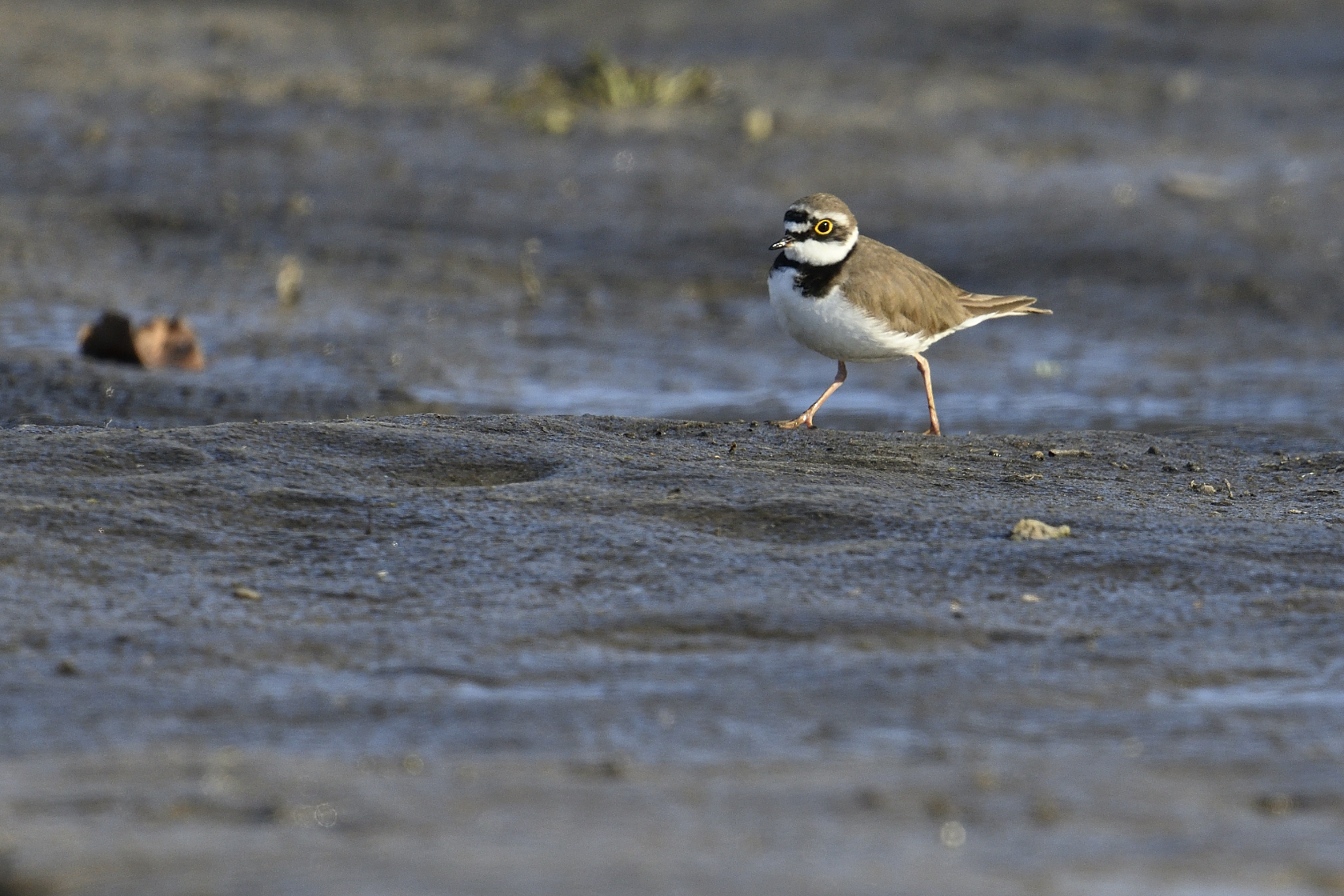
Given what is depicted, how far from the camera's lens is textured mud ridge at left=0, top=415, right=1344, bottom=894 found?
3.26 meters

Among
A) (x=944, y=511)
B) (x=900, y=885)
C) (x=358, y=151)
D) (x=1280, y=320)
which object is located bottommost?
(x=900, y=885)

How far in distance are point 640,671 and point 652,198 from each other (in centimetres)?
889

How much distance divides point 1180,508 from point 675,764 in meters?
2.74

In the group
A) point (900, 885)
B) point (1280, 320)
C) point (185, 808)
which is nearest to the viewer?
point (900, 885)

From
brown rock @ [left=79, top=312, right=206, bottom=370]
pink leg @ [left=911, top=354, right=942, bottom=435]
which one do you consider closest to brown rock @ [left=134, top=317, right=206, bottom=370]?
brown rock @ [left=79, top=312, right=206, bottom=370]

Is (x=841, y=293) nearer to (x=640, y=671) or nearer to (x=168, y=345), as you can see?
(x=640, y=671)

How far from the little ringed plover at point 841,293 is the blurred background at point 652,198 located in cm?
170

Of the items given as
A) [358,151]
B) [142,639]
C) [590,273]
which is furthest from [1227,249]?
[142,639]

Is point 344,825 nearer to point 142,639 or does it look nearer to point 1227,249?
point 142,639

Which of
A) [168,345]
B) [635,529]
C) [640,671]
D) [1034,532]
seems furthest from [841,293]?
[168,345]

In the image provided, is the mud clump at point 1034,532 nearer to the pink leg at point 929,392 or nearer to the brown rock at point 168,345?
the pink leg at point 929,392

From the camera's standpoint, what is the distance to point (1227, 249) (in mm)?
11867

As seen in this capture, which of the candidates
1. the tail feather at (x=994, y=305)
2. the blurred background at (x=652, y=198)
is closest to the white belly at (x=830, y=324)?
the tail feather at (x=994, y=305)

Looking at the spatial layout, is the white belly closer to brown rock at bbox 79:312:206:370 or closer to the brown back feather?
the brown back feather
